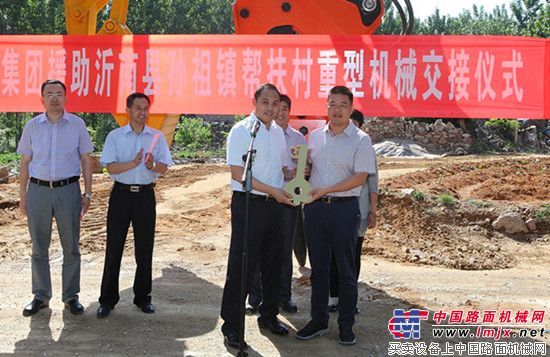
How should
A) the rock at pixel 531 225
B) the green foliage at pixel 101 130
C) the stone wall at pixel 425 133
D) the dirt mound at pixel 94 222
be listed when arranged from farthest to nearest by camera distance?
the green foliage at pixel 101 130 → the stone wall at pixel 425 133 → the rock at pixel 531 225 → the dirt mound at pixel 94 222

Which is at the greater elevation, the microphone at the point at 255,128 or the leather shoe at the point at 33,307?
the microphone at the point at 255,128

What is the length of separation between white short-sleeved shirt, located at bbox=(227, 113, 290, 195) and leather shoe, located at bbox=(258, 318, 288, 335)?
101 cm

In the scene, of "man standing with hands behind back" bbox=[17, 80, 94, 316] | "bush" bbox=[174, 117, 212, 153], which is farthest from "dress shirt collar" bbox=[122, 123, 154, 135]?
"bush" bbox=[174, 117, 212, 153]

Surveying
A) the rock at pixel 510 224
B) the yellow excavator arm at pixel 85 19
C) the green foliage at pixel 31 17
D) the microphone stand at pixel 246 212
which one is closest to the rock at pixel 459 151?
the rock at pixel 510 224

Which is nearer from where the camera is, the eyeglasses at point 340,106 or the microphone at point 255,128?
the microphone at point 255,128

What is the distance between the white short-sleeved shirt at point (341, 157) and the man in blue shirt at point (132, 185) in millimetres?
1242

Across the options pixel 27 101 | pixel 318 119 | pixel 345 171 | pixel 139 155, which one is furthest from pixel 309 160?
pixel 27 101

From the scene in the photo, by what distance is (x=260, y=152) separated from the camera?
4066 mm

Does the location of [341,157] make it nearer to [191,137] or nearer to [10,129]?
[191,137]

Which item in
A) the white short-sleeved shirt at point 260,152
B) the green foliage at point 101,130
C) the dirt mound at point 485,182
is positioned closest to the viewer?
the white short-sleeved shirt at point 260,152

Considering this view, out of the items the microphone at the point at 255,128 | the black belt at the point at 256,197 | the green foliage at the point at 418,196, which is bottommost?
the green foliage at the point at 418,196

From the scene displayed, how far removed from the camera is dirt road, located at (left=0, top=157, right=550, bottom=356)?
4301 mm

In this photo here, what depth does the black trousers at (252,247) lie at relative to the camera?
13.3 feet

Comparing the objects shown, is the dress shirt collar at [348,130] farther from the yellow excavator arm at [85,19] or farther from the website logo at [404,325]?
the yellow excavator arm at [85,19]
